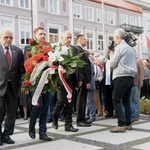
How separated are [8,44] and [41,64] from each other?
63 cm

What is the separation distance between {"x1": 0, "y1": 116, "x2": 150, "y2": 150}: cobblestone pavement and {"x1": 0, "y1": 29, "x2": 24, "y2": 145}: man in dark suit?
312mm

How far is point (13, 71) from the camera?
16.0 feet

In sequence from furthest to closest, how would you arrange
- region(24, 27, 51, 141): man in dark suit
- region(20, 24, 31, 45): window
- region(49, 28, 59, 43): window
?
region(49, 28, 59, 43): window
region(20, 24, 31, 45): window
region(24, 27, 51, 141): man in dark suit

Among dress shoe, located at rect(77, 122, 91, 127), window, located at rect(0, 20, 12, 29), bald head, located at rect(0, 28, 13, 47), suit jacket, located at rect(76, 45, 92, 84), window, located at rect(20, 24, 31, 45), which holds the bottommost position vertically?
dress shoe, located at rect(77, 122, 91, 127)

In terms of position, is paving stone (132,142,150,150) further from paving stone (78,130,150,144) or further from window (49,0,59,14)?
window (49,0,59,14)

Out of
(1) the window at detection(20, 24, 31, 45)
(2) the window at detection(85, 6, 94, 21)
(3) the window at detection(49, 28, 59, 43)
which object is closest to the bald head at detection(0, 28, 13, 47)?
(1) the window at detection(20, 24, 31, 45)

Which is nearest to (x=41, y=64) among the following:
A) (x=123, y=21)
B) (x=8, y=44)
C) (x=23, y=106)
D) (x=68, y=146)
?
(x=8, y=44)

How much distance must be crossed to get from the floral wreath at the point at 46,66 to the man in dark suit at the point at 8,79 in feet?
0.67

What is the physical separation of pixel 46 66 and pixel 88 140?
1329 millimetres

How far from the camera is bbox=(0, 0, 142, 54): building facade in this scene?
89.8ft

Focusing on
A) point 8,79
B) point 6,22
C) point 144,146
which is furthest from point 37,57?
point 6,22

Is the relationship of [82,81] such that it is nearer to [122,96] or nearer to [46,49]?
[122,96]

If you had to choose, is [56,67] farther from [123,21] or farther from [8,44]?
[123,21]

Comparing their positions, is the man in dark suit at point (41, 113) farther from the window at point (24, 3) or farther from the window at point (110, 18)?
the window at point (110, 18)
